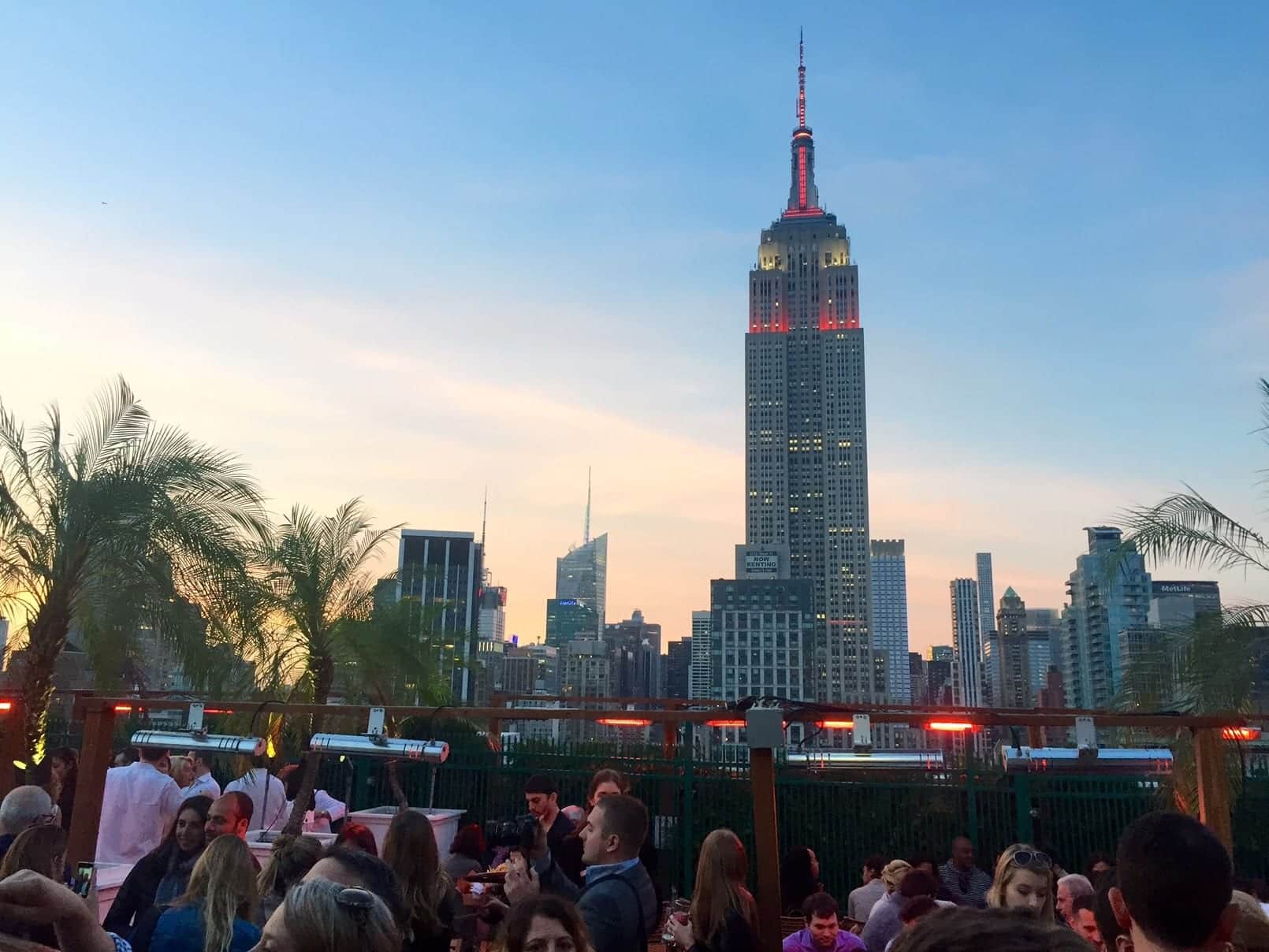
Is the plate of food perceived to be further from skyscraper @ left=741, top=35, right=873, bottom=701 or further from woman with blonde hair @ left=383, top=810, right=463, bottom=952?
skyscraper @ left=741, top=35, right=873, bottom=701

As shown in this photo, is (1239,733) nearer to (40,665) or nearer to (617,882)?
(617,882)

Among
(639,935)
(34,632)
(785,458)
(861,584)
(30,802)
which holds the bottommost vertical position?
(639,935)

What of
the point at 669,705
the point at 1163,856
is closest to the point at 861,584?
the point at 669,705

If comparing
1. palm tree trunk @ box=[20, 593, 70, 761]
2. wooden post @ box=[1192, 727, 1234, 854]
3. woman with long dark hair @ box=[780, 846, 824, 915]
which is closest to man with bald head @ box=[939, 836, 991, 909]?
woman with long dark hair @ box=[780, 846, 824, 915]

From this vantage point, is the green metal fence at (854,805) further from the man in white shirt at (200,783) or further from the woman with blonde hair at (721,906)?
the woman with blonde hair at (721,906)

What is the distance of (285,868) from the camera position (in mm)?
4793

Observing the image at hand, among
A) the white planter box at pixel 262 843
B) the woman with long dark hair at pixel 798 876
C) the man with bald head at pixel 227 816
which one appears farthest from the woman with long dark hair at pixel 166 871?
the woman with long dark hair at pixel 798 876

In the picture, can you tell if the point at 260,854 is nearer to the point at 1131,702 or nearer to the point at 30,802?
the point at 30,802

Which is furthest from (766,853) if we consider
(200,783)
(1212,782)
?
(200,783)

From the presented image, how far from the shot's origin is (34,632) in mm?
12133

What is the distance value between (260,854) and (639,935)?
6675 mm

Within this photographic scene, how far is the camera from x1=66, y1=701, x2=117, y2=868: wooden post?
328 inches

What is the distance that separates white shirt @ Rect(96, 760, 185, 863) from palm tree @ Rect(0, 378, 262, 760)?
11.6ft

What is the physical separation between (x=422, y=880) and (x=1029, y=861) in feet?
11.0
